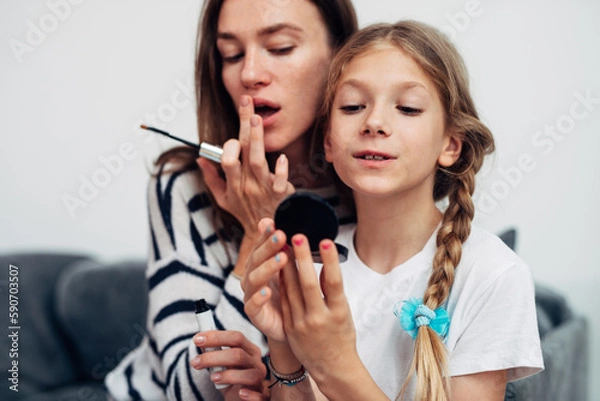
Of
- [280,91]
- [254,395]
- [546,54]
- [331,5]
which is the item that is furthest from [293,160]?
[546,54]

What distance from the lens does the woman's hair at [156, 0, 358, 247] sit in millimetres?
1110

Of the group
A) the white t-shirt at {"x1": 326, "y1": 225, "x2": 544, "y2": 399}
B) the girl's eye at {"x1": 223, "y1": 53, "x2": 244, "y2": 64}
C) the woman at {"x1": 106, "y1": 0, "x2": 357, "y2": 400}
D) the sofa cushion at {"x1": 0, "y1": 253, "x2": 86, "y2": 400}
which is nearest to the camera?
the white t-shirt at {"x1": 326, "y1": 225, "x2": 544, "y2": 399}

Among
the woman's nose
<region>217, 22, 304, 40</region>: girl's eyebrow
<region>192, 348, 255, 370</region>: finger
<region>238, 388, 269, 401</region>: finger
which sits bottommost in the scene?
<region>238, 388, 269, 401</region>: finger

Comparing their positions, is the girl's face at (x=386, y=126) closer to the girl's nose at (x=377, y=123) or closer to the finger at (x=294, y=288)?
the girl's nose at (x=377, y=123)

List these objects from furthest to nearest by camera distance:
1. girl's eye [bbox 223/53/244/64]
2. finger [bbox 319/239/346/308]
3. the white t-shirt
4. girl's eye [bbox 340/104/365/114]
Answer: girl's eye [bbox 223/53/244/64] < girl's eye [bbox 340/104/365/114] < the white t-shirt < finger [bbox 319/239/346/308]

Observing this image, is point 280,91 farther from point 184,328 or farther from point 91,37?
point 91,37

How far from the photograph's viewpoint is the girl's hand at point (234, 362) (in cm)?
86

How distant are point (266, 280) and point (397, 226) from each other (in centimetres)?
27

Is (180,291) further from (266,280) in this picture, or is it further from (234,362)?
(266,280)

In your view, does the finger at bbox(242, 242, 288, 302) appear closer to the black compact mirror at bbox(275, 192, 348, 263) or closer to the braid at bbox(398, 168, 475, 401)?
the black compact mirror at bbox(275, 192, 348, 263)

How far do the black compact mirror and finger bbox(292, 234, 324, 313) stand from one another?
29 millimetres

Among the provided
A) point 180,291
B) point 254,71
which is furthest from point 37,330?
point 254,71

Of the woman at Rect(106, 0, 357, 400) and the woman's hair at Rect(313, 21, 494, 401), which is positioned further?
the woman at Rect(106, 0, 357, 400)

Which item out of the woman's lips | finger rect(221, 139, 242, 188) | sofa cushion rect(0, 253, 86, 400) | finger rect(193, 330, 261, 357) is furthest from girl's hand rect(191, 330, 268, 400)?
sofa cushion rect(0, 253, 86, 400)
